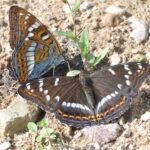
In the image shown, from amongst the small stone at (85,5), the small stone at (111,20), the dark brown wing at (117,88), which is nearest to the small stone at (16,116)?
the dark brown wing at (117,88)

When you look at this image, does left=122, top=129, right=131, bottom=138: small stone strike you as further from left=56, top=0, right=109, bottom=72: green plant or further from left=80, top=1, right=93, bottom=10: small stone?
left=80, top=1, right=93, bottom=10: small stone

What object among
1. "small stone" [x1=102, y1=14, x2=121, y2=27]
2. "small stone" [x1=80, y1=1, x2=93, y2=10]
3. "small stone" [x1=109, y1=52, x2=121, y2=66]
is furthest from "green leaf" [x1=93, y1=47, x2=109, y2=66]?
"small stone" [x1=80, y1=1, x2=93, y2=10]

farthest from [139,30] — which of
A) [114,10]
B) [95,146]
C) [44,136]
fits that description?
[44,136]

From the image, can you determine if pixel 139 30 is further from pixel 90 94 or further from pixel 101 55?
pixel 90 94

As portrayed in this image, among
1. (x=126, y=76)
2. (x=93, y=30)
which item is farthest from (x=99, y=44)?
(x=126, y=76)

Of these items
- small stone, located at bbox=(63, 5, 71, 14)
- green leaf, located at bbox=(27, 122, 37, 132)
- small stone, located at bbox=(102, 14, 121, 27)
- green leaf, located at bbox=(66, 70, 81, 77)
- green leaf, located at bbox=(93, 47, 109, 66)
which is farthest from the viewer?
small stone, located at bbox=(63, 5, 71, 14)

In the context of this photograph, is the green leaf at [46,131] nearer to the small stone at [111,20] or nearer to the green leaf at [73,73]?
the green leaf at [73,73]

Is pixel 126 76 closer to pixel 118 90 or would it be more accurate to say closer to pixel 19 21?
pixel 118 90
